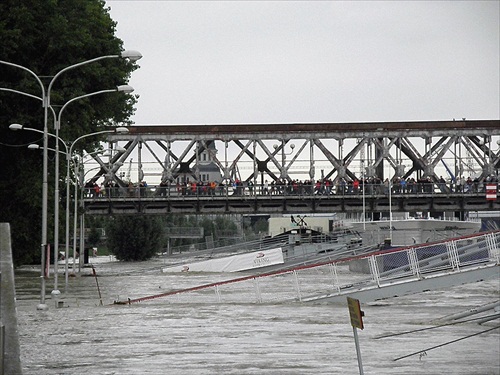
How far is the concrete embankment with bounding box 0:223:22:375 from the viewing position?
1416cm

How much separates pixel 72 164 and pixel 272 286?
925 inches

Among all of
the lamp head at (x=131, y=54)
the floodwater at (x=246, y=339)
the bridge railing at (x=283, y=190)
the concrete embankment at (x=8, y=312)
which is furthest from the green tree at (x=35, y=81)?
the concrete embankment at (x=8, y=312)

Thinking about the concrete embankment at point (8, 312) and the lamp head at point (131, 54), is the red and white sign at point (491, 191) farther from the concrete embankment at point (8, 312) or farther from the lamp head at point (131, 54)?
the concrete embankment at point (8, 312)

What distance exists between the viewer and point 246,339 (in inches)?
1184

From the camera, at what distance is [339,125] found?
106 m

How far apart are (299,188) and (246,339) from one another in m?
69.7

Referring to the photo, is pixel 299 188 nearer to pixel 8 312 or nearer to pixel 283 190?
pixel 283 190

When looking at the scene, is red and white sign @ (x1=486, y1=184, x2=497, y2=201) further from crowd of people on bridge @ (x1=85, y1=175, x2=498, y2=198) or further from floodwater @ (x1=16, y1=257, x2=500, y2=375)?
floodwater @ (x1=16, y1=257, x2=500, y2=375)

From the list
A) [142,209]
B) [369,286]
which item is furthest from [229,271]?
[369,286]

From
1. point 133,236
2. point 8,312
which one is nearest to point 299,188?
point 133,236

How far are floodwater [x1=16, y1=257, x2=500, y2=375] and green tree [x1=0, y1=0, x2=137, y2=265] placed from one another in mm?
19624

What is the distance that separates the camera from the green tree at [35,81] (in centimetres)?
6406

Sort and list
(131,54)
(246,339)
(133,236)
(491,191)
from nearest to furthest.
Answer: (246,339) < (131,54) < (491,191) < (133,236)

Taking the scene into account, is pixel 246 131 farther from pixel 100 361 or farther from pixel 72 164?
pixel 100 361
